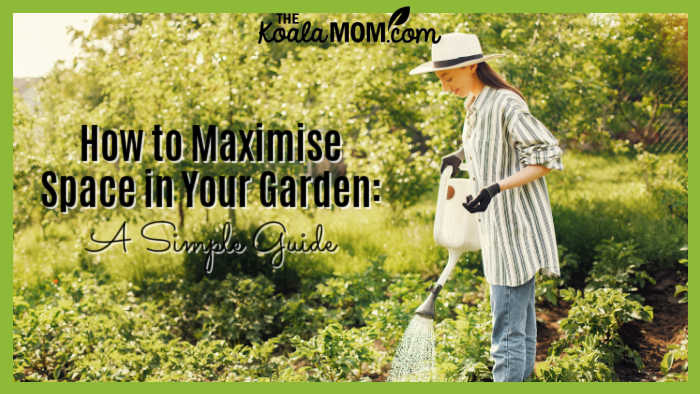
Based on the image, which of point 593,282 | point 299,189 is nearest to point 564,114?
point 593,282

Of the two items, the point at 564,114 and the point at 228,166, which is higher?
the point at 564,114

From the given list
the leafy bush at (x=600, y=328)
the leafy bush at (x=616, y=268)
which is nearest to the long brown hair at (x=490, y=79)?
the leafy bush at (x=600, y=328)

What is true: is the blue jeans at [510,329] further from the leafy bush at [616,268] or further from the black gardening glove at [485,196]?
the leafy bush at [616,268]

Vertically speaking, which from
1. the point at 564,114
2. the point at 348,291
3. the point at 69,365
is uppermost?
the point at 564,114

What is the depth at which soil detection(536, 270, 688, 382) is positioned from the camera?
3.75 metres

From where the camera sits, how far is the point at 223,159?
5.19 meters

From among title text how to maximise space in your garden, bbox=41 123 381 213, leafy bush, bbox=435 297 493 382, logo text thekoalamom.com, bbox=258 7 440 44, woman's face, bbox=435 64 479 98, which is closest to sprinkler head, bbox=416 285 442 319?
leafy bush, bbox=435 297 493 382

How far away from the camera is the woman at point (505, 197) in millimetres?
2816

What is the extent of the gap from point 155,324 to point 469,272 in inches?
87.7

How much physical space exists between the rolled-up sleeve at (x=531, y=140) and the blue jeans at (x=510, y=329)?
0.55 meters

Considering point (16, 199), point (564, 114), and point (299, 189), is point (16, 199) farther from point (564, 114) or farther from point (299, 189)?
point (564, 114)

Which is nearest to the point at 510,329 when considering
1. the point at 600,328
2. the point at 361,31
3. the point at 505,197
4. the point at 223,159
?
the point at 505,197

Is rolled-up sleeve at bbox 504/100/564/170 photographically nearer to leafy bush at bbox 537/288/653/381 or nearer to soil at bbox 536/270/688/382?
leafy bush at bbox 537/288/653/381

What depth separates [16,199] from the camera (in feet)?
18.6
